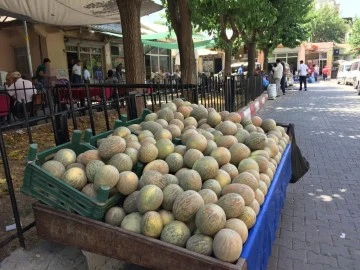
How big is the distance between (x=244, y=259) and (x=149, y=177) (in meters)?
0.90

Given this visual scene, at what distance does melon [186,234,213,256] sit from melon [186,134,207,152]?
40.9 inches

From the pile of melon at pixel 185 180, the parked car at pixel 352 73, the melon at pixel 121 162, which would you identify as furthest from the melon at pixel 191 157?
the parked car at pixel 352 73

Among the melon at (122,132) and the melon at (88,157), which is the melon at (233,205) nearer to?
the melon at (88,157)

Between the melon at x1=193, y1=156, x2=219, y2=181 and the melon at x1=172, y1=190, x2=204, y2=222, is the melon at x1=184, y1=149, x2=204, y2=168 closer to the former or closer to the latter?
the melon at x1=193, y1=156, x2=219, y2=181

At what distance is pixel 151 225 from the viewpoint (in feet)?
7.01

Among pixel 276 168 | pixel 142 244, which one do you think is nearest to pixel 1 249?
pixel 142 244

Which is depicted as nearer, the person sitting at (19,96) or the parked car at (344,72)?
the person sitting at (19,96)

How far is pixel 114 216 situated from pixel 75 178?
0.41m

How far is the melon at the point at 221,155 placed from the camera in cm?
292

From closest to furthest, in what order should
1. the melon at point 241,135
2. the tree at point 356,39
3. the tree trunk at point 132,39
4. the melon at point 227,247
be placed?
1. the melon at point 227,247
2. the melon at point 241,135
3. the tree trunk at point 132,39
4. the tree at point 356,39

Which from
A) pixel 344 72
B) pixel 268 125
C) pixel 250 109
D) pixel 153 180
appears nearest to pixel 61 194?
pixel 153 180

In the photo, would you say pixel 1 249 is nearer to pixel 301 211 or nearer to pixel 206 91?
pixel 301 211

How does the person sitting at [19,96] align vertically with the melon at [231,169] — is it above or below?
above

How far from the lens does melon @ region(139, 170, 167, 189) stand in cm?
244
